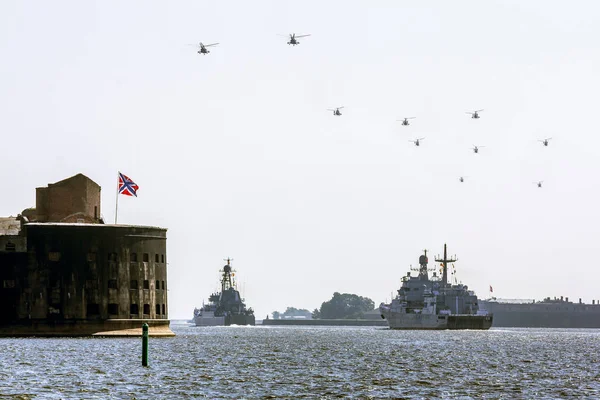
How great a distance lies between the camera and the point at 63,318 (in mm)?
82312

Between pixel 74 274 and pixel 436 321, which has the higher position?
pixel 74 274

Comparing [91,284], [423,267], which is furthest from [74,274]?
[423,267]

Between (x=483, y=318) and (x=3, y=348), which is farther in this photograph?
(x=483, y=318)

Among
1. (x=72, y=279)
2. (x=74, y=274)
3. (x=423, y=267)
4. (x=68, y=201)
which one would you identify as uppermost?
(x=68, y=201)

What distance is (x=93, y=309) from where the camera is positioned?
82.9 m

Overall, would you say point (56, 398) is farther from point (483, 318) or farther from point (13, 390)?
point (483, 318)

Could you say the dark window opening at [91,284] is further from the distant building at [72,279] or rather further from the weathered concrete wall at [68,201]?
the weathered concrete wall at [68,201]

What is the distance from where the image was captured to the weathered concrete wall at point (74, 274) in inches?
3226

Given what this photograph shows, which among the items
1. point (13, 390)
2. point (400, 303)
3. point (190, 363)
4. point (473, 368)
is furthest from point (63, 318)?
point (400, 303)

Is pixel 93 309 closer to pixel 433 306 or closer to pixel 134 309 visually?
pixel 134 309

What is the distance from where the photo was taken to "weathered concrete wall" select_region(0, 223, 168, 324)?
81.9 metres

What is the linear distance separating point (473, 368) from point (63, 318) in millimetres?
35100

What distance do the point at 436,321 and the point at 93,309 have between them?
97.7m

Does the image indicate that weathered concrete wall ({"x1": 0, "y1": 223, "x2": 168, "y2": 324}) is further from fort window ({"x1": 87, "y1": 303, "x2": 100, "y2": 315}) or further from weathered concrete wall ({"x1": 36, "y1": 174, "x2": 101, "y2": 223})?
weathered concrete wall ({"x1": 36, "y1": 174, "x2": 101, "y2": 223})
